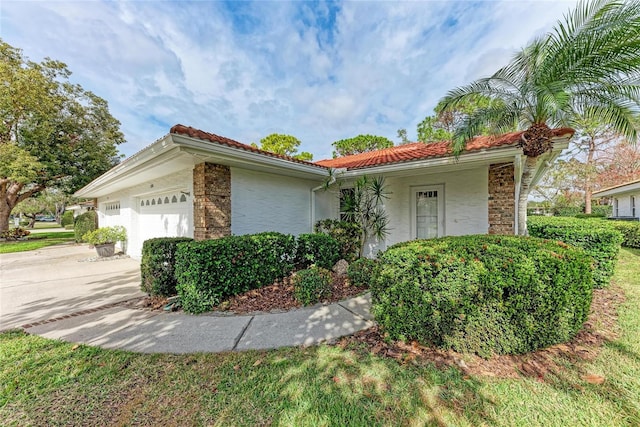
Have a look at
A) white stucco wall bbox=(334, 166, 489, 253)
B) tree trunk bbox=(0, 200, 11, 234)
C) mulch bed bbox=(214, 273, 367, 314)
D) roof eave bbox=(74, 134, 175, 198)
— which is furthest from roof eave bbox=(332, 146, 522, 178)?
tree trunk bbox=(0, 200, 11, 234)

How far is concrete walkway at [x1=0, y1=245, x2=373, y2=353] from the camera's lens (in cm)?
318

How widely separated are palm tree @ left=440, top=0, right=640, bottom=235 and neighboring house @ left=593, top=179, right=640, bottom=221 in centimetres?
1313

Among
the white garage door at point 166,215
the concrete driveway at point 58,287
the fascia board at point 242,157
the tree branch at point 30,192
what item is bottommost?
the concrete driveway at point 58,287

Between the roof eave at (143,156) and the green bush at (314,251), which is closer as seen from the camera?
the roof eave at (143,156)

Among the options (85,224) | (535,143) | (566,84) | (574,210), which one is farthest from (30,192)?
(574,210)

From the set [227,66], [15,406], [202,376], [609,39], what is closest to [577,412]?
[202,376]

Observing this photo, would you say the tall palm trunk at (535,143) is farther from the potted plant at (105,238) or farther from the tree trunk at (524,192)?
the potted plant at (105,238)

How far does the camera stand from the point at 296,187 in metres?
7.45

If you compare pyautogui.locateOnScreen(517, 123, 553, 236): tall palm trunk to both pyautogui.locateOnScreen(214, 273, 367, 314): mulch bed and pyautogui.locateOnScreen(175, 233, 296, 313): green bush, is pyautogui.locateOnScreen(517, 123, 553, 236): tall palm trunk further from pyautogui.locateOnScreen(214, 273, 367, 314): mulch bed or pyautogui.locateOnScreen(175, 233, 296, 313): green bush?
pyautogui.locateOnScreen(175, 233, 296, 313): green bush

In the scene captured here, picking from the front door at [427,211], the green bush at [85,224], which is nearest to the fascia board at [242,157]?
the front door at [427,211]

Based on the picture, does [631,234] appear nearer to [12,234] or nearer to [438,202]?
[438,202]

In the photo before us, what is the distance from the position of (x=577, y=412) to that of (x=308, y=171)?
19.8 feet

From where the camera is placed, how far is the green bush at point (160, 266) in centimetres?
467

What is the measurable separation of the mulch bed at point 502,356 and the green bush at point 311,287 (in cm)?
127
